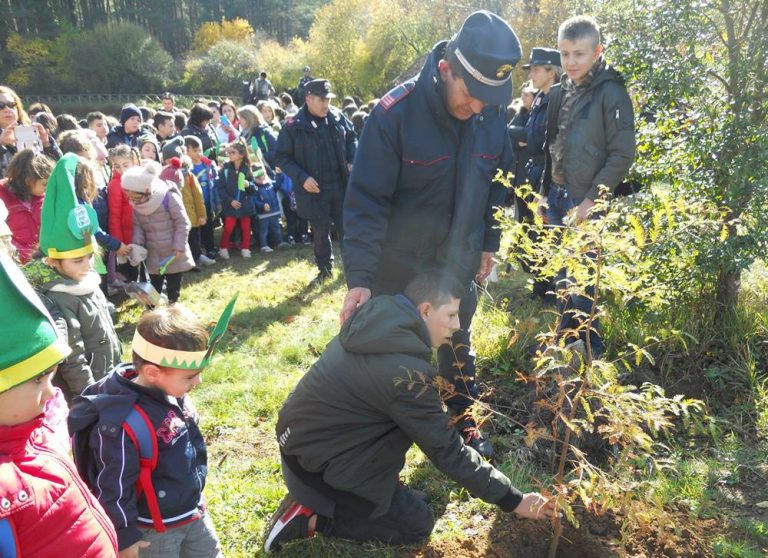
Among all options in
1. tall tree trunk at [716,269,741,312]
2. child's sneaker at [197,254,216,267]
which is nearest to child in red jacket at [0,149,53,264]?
child's sneaker at [197,254,216,267]

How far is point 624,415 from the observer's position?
81.2 inches

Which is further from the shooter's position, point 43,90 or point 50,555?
point 43,90

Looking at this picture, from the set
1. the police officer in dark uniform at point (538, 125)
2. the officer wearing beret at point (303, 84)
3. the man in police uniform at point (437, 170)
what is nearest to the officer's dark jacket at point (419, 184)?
the man in police uniform at point (437, 170)

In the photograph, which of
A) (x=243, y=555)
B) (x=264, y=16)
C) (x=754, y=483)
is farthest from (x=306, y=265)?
(x=264, y=16)

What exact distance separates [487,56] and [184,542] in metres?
2.50

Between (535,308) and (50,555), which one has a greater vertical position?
(50,555)

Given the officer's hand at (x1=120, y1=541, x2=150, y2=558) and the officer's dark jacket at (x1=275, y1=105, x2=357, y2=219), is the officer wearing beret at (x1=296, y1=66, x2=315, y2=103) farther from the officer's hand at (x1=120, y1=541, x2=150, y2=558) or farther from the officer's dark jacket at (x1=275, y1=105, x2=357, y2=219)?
the officer's hand at (x1=120, y1=541, x2=150, y2=558)

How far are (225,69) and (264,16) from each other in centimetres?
2247

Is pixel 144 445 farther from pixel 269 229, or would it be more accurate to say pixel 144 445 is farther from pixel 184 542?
pixel 269 229

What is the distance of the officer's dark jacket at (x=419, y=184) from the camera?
3.12m

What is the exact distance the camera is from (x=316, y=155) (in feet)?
21.9

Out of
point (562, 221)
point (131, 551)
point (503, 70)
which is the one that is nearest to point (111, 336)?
point (131, 551)

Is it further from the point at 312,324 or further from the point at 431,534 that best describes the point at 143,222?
the point at 431,534

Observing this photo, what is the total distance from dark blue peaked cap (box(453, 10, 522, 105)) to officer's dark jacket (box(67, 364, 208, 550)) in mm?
1937
